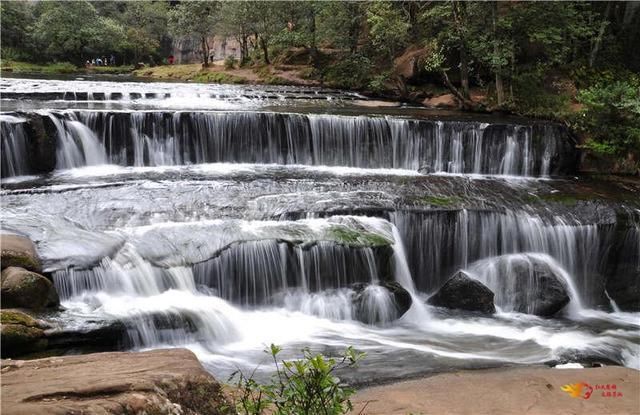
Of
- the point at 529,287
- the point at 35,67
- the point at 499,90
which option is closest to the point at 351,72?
the point at 499,90

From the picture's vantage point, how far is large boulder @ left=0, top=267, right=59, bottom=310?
21.1 feet

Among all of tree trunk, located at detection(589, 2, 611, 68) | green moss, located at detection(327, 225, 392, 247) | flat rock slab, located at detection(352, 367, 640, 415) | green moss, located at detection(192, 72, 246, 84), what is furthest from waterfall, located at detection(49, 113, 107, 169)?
green moss, located at detection(192, 72, 246, 84)

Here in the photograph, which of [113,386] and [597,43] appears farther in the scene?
[597,43]

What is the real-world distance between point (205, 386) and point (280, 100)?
17.0 meters

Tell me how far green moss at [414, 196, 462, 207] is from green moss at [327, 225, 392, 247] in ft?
6.06

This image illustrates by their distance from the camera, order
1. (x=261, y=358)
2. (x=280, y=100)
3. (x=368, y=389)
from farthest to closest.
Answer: (x=280, y=100) < (x=261, y=358) < (x=368, y=389)

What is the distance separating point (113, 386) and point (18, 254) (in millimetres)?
4589

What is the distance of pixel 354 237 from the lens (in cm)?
927

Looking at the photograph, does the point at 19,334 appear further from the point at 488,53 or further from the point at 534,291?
the point at 488,53

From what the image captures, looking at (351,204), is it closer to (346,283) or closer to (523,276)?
(346,283)

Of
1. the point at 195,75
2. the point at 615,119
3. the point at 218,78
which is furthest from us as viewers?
the point at 195,75

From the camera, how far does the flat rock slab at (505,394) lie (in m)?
5.74

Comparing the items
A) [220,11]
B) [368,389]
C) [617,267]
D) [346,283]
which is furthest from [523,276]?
[220,11]

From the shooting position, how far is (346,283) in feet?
29.4
